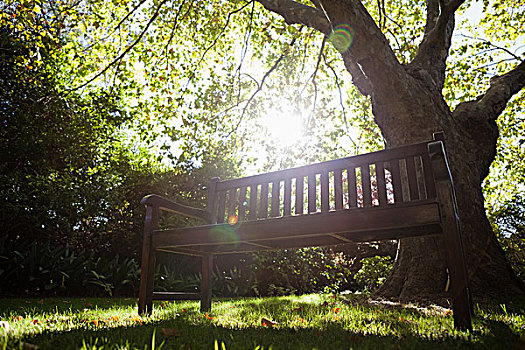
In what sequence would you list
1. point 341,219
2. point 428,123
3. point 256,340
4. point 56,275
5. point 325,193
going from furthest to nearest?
point 56,275, point 428,123, point 325,193, point 341,219, point 256,340

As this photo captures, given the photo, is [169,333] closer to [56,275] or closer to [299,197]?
[299,197]

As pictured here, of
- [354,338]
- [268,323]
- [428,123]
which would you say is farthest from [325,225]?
[428,123]

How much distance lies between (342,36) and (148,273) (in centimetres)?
349

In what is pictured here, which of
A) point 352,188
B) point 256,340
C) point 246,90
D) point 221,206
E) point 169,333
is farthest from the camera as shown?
point 246,90

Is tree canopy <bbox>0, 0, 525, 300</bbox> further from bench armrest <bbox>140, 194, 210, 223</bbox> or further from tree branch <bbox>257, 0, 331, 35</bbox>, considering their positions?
bench armrest <bbox>140, 194, 210, 223</bbox>

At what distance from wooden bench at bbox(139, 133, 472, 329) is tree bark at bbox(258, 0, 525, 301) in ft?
4.01

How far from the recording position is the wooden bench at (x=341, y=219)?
196cm

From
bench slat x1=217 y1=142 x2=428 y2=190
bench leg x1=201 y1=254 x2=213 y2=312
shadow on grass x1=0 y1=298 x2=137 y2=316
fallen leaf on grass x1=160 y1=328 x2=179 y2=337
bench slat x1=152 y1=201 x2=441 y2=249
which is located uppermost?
bench slat x1=217 y1=142 x2=428 y2=190

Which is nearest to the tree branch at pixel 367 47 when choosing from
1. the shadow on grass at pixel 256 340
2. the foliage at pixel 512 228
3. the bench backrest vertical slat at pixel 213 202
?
the bench backrest vertical slat at pixel 213 202

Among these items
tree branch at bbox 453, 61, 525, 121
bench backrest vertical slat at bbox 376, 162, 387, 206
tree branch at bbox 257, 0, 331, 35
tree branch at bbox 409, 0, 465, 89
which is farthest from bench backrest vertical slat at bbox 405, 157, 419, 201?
tree branch at bbox 257, 0, 331, 35

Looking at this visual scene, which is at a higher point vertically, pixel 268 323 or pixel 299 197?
pixel 299 197

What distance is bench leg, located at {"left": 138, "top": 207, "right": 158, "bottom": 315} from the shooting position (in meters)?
2.79

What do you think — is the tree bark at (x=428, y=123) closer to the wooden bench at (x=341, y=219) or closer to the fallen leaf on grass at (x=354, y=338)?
the wooden bench at (x=341, y=219)

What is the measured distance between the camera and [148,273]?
2844mm
